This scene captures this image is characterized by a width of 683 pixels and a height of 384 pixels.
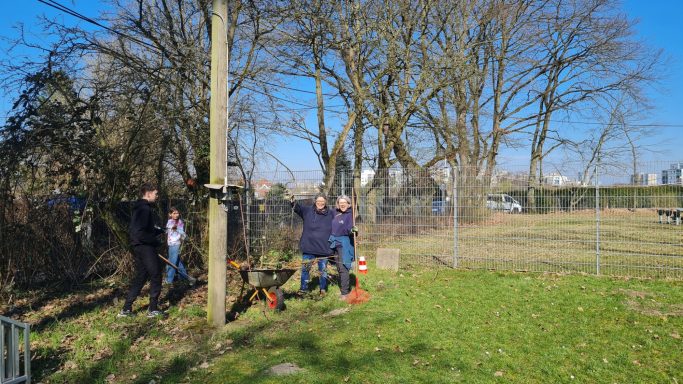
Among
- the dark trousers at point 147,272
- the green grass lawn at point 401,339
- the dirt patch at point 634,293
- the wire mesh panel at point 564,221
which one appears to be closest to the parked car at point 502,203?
the wire mesh panel at point 564,221

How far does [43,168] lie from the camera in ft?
27.9

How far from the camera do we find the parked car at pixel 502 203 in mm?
9695

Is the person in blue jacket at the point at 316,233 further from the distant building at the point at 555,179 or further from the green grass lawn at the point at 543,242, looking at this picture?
the distant building at the point at 555,179

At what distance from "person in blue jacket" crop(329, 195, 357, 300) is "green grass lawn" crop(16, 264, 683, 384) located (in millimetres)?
387

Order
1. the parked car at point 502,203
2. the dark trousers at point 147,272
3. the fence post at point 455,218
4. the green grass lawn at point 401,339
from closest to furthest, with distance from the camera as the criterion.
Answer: the green grass lawn at point 401,339 < the dark trousers at point 147,272 < the parked car at point 502,203 < the fence post at point 455,218

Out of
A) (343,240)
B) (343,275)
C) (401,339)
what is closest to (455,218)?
(343,240)

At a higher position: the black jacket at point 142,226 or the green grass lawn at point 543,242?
the black jacket at point 142,226

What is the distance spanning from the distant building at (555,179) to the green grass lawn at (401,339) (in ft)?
6.28

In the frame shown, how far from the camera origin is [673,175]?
8531 millimetres

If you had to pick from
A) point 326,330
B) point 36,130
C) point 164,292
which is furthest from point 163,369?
point 36,130

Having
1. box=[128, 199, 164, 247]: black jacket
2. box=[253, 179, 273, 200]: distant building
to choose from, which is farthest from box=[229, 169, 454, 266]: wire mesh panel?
box=[128, 199, 164, 247]: black jacket

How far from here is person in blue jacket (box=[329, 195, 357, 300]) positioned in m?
8.00

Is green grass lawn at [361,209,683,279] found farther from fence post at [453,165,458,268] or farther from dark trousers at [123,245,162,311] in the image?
dark trousers at [123,245,162,311]

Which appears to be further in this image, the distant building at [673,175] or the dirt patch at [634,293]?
the distant building at [673,175]
